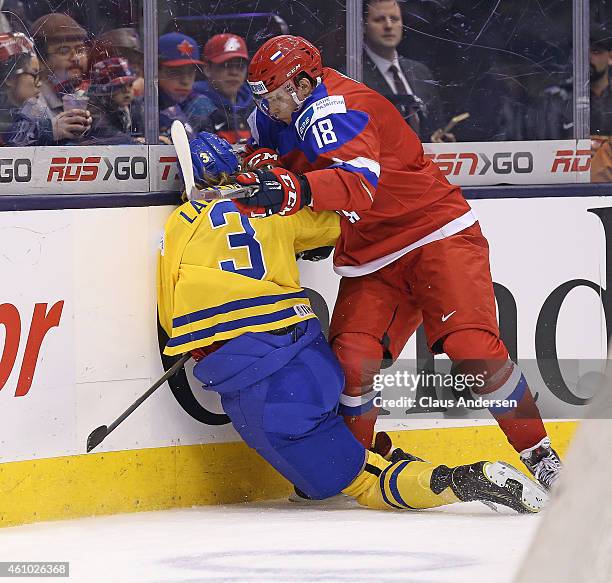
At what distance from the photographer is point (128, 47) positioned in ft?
→ 11.4

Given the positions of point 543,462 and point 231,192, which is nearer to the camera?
point 231,192

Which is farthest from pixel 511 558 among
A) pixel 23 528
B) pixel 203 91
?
pixel 203 91

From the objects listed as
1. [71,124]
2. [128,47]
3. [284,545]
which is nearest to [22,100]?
[71,124]

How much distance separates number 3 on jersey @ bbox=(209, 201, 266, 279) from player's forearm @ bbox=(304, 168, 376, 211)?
8.8 inches

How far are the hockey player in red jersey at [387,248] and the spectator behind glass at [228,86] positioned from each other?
296 millimetres

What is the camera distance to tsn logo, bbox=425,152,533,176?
3756 mm

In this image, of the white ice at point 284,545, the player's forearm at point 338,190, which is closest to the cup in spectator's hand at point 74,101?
the player's forearm at point 338,190

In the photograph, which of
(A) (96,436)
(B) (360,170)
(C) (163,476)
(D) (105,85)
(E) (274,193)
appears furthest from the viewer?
(D) (105,85)

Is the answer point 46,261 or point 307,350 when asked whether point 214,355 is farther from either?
point 46,261

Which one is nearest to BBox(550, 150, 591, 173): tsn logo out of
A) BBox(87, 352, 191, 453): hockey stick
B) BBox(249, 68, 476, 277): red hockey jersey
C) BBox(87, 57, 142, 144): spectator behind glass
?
BBox(249, 68, 476, 277): red hockey jersey

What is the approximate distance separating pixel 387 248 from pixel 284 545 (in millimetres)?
882

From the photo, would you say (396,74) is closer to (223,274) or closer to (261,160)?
(261,160)

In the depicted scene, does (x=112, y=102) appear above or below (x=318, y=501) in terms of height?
above

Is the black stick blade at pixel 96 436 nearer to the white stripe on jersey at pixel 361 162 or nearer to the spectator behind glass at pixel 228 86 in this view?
the white stripe on jersey at pixel 361 162
